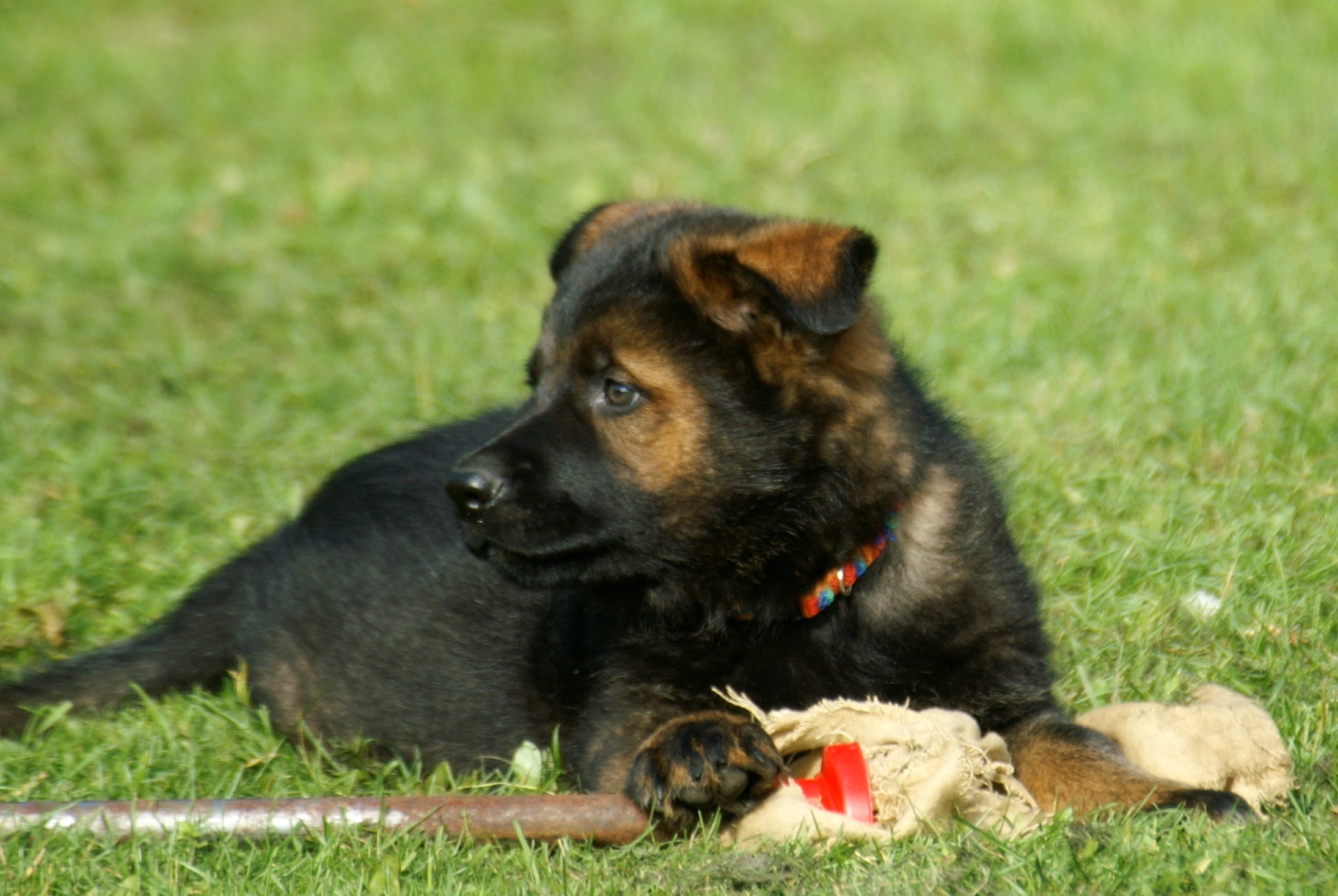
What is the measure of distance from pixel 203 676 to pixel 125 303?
9.49 feet

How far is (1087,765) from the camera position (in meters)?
2.86

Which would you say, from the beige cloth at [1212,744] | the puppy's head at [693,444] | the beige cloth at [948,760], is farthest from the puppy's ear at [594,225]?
the beige cloth at [1212,744]

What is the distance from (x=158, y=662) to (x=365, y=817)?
1.32 meters

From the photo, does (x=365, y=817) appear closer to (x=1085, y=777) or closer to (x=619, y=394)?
(x=619, y=394)

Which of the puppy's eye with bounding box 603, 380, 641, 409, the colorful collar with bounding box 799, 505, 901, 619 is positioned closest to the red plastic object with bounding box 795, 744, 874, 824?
the colorful collar with bounding box 799, 505, 901, 619

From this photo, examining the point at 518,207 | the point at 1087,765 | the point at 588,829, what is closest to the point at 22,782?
the point at 588,829

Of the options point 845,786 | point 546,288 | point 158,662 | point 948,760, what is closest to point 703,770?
point 845,786

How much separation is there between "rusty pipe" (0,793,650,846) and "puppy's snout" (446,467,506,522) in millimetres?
583

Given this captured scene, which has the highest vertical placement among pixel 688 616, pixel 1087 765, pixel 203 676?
pixel 688 616

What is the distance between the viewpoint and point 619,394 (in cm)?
301

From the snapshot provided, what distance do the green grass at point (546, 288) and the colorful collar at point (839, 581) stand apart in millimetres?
581

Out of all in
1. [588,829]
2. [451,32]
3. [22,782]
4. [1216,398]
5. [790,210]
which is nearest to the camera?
[588,829]

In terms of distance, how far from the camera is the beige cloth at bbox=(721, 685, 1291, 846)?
2686 millimetres

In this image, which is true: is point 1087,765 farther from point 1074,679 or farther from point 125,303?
point 125,303
